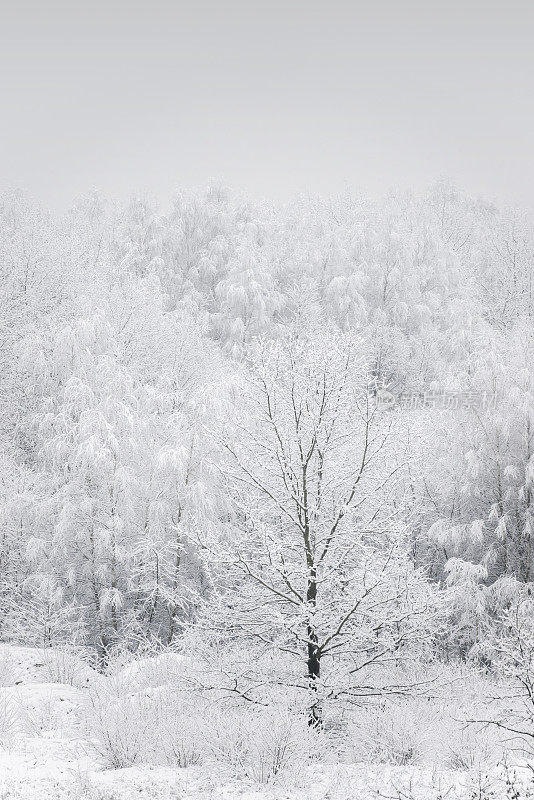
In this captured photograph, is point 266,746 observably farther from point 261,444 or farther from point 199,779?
point 261,444

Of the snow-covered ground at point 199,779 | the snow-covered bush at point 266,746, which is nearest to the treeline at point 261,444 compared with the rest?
the snow-covered bush at point 266,746

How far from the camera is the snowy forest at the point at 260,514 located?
5.55m

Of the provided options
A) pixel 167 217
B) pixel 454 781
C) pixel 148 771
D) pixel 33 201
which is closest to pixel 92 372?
pixel 148 771

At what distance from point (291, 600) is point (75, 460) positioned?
883 cm

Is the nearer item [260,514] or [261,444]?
[260,514]

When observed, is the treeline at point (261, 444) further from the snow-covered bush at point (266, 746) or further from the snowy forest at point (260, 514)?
the snow-covered bush at point (266, 746)

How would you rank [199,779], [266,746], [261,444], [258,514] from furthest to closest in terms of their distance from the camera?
[261,444] → [258,514] → [266,746] → [199,779]

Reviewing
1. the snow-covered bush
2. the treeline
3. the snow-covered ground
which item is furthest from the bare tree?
the snow-covered ground

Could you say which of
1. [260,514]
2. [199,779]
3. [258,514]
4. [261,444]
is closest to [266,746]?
[199,779]

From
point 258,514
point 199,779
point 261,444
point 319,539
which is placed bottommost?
point 199,779

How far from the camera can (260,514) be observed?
6.80 meters

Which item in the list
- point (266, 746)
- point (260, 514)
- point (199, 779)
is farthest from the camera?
point (260, 514)

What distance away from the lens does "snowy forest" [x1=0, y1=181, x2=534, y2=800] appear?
18.2 ft

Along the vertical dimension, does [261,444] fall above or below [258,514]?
above
